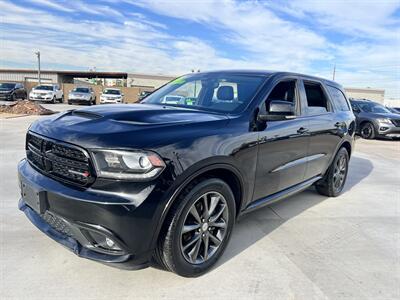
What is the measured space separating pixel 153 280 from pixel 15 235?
164 centimetres

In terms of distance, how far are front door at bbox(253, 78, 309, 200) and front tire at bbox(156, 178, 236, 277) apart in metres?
0.55

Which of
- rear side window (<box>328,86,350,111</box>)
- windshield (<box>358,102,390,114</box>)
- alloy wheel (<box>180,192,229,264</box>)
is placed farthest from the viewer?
windshield (<box>358,102,390,114</box>)

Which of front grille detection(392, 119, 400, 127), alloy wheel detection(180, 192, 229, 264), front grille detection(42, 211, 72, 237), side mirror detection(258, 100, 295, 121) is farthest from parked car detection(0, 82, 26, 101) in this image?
alloy wheel detection(180, 192, 229, 264)

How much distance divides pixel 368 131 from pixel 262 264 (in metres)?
13.7

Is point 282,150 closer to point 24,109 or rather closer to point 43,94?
point 24,109

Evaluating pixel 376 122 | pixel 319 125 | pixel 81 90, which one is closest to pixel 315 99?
pixel 319 125

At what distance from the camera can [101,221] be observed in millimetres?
2271

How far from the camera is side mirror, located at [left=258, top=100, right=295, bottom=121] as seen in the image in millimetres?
3246

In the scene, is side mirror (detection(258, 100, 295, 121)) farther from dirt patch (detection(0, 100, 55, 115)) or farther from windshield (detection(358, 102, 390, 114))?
dirt patch (detection(0, 100, 55, 115))

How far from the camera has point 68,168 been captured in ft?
8.08

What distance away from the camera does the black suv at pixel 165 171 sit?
2.31 m

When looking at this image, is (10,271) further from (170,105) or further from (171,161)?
(170,105)

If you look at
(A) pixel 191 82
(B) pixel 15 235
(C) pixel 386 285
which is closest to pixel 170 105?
(A) pixel 191 82

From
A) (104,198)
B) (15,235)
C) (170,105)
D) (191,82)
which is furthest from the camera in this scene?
(191,82)
